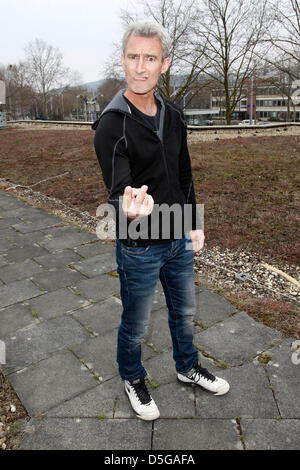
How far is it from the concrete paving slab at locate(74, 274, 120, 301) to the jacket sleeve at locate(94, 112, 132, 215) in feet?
6.71

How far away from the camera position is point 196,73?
28453 mm

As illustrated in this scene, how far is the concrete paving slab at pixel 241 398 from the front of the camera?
213 centimetres

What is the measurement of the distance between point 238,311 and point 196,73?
94.8ft

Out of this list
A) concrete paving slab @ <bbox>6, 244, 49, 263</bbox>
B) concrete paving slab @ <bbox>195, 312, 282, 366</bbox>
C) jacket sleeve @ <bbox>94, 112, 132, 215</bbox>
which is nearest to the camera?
jacket sleeve @ <bbox>94, 112, 132, 215</bbox>

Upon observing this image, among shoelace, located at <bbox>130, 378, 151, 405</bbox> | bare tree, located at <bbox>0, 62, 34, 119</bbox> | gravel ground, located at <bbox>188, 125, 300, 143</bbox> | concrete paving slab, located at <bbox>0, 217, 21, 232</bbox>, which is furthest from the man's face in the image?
bare tree, located at <bbox>0, 62, 34, 119</bbox>

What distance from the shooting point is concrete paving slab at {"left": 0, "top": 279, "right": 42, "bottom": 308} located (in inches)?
137

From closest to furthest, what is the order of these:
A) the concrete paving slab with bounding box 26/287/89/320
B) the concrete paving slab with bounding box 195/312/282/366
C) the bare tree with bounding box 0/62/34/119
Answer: the concrete paving slab with bounding box 195/312/282/366, the concrete paving slab with bounding box 26/287/89/320, the bare tree with bounding box 0/62/34/119

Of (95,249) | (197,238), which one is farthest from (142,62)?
(95,249)

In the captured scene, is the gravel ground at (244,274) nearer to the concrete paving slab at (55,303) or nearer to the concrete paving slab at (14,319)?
the concrete paving slab at (55,303)

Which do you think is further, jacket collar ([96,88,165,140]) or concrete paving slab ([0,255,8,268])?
concrete paving slab ([0,255,8,268])

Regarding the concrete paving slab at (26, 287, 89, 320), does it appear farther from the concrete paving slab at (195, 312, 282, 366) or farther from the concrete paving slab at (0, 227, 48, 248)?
the concrete paving slab at (0, 227, 48, 248)

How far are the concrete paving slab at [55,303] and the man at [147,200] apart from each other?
4.21 ft

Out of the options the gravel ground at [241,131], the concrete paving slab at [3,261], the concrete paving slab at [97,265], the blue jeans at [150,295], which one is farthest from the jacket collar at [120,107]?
the gravel ground at [241,131]

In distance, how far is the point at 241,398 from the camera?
225 centimetres
